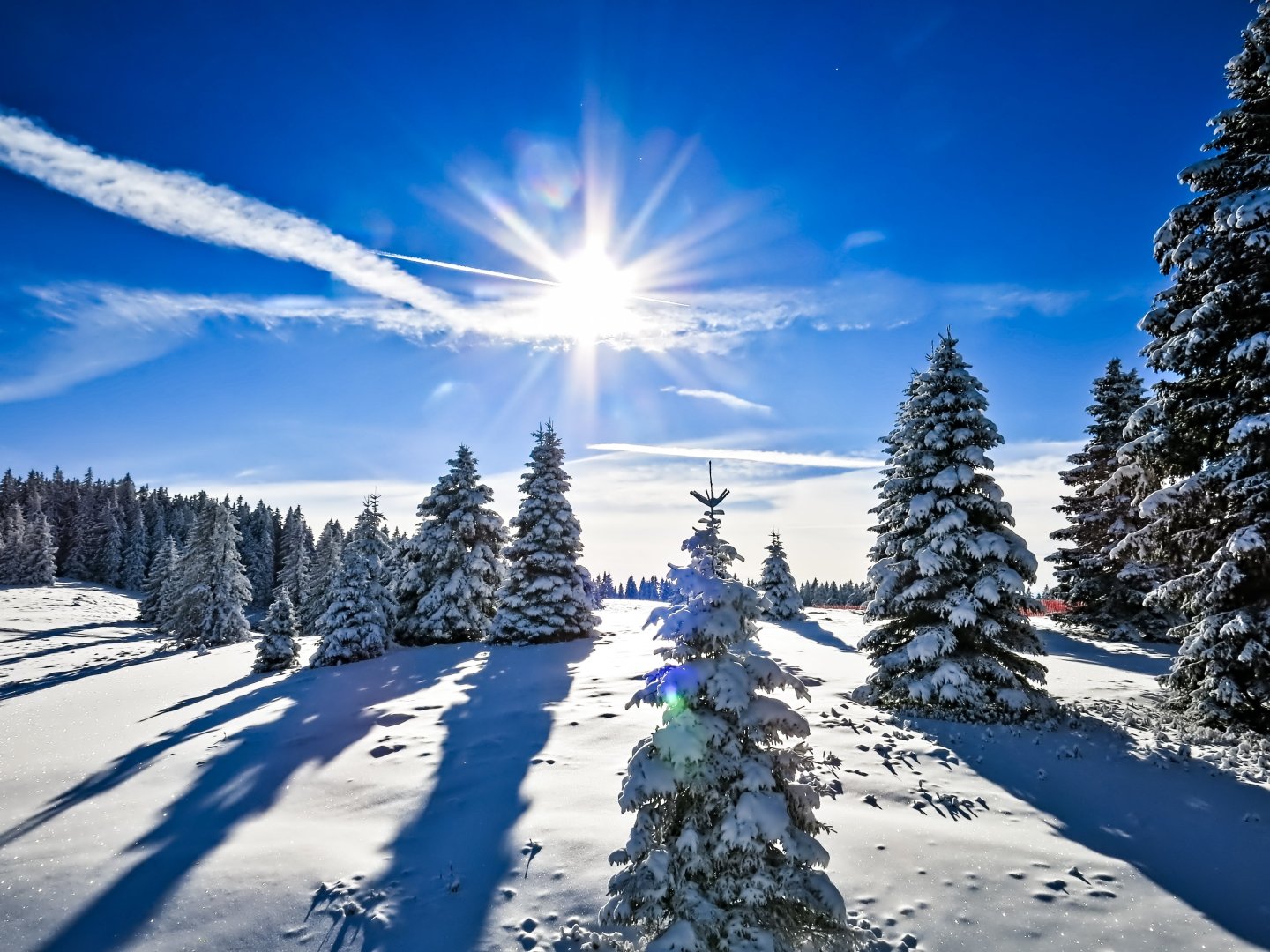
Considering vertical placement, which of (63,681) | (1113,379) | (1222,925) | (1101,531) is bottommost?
(63,681)

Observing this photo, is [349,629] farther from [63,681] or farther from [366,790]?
[366,790]

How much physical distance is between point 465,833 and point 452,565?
20377 mm

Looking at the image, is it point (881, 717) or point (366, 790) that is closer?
point (366, 790)

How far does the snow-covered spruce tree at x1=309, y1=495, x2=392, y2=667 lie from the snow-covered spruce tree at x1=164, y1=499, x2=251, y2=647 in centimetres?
2216

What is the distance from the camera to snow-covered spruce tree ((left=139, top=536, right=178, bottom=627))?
52031 mm

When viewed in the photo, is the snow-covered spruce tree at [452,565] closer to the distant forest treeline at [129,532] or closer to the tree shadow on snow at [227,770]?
the tree shadow on snow at [227,770]

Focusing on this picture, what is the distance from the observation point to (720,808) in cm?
547

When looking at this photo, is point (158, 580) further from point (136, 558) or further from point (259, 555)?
point (136, 558)

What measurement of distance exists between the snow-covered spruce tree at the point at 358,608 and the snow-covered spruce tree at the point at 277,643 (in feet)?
3.36

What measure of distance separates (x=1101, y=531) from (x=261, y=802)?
30277 millimetres

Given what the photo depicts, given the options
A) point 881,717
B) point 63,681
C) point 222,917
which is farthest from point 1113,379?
point 63,681

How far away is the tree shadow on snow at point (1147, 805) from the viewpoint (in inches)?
255

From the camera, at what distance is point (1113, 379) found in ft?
→ 86.7

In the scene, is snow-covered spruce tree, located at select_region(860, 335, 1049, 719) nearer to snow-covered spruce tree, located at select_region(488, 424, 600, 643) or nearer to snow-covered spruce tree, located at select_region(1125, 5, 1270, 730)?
snow-covered spruce tree, located at select_region(1125, 5, 1270, 730)
